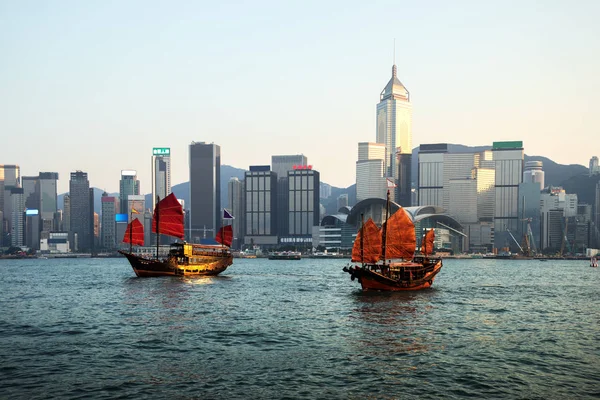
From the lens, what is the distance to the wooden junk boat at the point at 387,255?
286 feet

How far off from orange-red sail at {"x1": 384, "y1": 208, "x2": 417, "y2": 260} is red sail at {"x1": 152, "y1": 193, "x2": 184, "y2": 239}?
48.7m

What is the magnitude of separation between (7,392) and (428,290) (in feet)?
237

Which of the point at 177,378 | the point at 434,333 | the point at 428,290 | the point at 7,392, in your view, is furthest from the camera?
the point at 428,290

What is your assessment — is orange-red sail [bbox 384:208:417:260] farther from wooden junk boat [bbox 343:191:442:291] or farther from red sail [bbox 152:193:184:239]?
red sail [bbox 152:193:184:239]

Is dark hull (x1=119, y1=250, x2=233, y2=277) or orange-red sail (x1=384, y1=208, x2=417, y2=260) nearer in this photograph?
orange-red sail (x1=384, y1=208, x2=417, y2=260)

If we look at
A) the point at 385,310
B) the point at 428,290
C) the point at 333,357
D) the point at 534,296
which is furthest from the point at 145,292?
the point at 534,296

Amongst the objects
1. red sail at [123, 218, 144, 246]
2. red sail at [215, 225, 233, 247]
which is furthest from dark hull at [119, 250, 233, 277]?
red sail at [215, 225, 233, 247]

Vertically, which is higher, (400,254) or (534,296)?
(400,254)

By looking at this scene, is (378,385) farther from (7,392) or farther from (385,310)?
(385,310)

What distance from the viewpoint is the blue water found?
3434cm

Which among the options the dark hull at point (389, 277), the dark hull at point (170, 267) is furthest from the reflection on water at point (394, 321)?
the dark hull at point (170, 267)

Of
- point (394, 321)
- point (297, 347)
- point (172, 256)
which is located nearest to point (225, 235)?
point (172, 256)

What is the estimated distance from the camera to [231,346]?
45.9 m

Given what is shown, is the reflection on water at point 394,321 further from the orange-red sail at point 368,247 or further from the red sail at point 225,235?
the red sail at point 225,235
